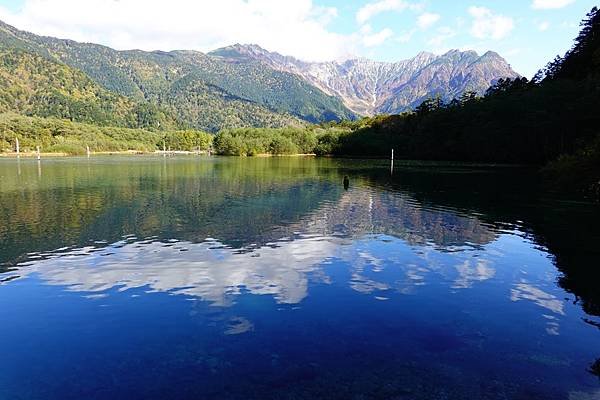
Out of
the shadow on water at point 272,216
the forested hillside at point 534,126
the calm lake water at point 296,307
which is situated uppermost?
the forested hillside at point 534,126

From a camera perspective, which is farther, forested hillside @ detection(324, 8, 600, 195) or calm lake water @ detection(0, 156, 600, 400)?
forested hillside @ detection(324, 8, 600, 195)

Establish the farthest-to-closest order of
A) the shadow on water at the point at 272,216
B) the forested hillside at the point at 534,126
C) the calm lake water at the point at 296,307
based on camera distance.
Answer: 1. the forested hillside at the point at 534,126
2. the shadow on water at the point at 272,216
3. the calm lake water at the point at 296,307

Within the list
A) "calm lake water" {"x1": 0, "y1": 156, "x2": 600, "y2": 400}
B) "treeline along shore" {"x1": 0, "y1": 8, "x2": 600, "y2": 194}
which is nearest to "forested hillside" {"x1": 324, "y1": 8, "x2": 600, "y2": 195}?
"treeline along shore" {"x1": 0, "y1": 8, "x2": 600, "y2": 194}

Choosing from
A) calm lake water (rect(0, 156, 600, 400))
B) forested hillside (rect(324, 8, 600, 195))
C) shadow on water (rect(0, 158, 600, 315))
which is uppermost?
forested hillside (rect(324, 8, 600, 195))

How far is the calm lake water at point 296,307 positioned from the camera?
10.3 m

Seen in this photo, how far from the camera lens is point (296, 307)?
14953 mm

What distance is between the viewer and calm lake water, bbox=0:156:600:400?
10344mm

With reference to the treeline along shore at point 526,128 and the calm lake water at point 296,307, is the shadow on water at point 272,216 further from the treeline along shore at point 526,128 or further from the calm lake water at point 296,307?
the treeline along shore at point 526,128

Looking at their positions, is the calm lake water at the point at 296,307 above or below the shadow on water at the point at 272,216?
below

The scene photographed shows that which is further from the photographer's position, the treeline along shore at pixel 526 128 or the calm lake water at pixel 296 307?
the treeline along shore at pixel 526 128

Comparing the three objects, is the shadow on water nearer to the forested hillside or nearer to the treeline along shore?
the forested hillside

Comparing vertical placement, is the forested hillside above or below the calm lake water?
above

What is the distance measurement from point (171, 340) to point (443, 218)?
993 inches

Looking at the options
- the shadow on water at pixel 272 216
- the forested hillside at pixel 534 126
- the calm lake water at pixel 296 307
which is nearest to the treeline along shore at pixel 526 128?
the forested hillside at pixel 534 126
